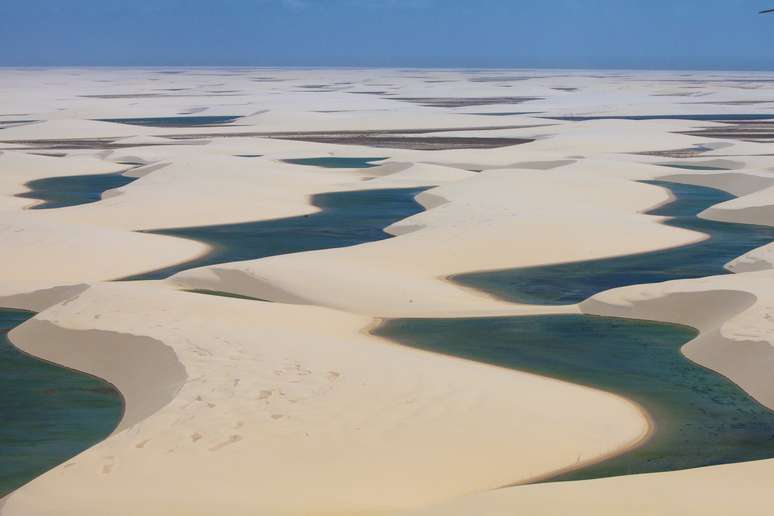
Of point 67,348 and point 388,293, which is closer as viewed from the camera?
point 67,348

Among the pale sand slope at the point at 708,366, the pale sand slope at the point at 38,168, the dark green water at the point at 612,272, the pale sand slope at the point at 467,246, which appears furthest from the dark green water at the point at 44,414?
the pale sand slope at the point at 38,168

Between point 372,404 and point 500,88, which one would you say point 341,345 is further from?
point 500,88


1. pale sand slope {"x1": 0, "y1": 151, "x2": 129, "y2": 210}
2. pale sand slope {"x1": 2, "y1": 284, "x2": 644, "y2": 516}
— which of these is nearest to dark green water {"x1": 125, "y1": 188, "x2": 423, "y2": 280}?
pale sand slope {"x1": 2, "y1": 284, "x2": 644, "y2": 516}

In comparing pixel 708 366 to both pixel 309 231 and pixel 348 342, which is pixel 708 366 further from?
pixel 309 231

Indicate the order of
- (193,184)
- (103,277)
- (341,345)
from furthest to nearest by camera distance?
1. (193,184)
2. (103,277)
3. (341,345)

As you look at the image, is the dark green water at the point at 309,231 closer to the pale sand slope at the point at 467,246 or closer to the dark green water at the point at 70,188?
the pale sand slope at the point at 467,246

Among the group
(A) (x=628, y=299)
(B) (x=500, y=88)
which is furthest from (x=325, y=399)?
(B) (x=500, y=88)

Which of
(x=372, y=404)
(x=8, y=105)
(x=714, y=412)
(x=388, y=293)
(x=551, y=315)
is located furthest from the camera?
(x=8, y=105)
